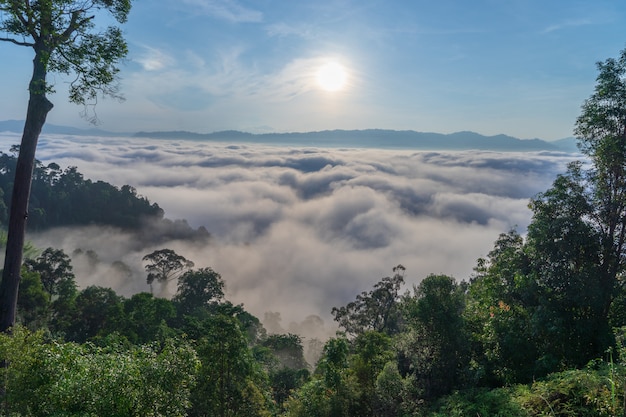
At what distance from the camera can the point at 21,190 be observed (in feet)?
24.1

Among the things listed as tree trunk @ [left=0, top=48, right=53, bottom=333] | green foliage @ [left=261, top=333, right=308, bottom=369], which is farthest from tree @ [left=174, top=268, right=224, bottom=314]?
tree trunk @ [left=0, top=48, right=53, bottom=333]

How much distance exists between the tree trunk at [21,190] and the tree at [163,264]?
4324 cm

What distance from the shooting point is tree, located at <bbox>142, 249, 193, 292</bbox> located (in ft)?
159

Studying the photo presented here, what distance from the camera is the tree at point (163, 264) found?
48500 millimetres

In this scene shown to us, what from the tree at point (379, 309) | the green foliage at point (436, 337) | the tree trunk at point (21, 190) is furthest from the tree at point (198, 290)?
the tree trunk at point (21, 190)

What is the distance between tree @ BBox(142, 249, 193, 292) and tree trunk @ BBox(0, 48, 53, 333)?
43.2 m

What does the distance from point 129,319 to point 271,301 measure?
84659 millimetres

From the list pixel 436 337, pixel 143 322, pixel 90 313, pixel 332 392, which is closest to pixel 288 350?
pixel 143 322

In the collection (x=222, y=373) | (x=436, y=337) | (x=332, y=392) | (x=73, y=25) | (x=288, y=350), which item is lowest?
(x=288, y=350)

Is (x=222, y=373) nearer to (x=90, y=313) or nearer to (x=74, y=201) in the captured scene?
(x=90, y=313)

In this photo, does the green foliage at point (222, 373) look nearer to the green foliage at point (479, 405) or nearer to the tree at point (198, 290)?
the green foliage at point (479, 405)

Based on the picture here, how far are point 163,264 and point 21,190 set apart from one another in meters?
44.5

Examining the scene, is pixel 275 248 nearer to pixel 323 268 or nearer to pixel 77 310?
pixel 323 268

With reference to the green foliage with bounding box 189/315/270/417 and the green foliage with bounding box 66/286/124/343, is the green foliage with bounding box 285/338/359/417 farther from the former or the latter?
the green foliage with bounding box 66/286/124/343
